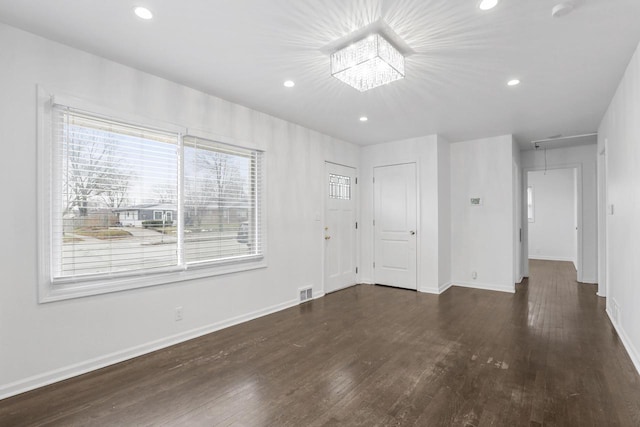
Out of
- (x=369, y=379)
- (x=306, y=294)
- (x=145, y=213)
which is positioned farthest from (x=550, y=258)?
(x=145, y=213)

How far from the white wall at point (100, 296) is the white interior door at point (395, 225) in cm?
212

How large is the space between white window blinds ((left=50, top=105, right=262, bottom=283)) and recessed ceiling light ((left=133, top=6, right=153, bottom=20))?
3.19 ft

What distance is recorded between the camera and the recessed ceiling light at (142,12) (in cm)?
203

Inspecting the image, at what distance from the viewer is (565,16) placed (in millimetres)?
2084

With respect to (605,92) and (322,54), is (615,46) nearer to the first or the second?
(605,92)

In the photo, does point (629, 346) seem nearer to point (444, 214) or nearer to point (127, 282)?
point (444, 214)

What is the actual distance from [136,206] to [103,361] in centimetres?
131

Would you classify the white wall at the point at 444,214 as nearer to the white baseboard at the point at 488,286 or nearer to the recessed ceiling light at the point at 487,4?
the white baseboard at the point at 488,286

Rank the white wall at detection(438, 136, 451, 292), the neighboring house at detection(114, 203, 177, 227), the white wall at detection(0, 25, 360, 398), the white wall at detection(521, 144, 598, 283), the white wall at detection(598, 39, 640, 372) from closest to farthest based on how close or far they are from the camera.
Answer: the white wall at detection(0, 25, 360, 398) → the white wall at detection(598, 39, 640, 372) → the neighboring house at detection(114, 203, 177, 227) → the white wall at detection(438, 136, 451, 292) → the white wall at detection(521, 144, 598, 283)

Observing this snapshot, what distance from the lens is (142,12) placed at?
2.06 m

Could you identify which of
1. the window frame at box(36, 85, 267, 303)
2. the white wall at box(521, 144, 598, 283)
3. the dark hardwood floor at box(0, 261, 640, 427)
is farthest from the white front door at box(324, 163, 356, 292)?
the white wall at box(521, 144, 598, 283)

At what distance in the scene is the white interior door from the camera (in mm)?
5328

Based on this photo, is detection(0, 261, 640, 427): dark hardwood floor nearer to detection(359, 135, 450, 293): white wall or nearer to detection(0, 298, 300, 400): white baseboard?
detection(0, 298, 300, 400): white baseboard

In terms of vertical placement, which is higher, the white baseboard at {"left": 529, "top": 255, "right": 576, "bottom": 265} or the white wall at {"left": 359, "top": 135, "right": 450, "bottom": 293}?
the white wall at {"left": 359, "top": 135, "right": 450, "bottom": 293}
